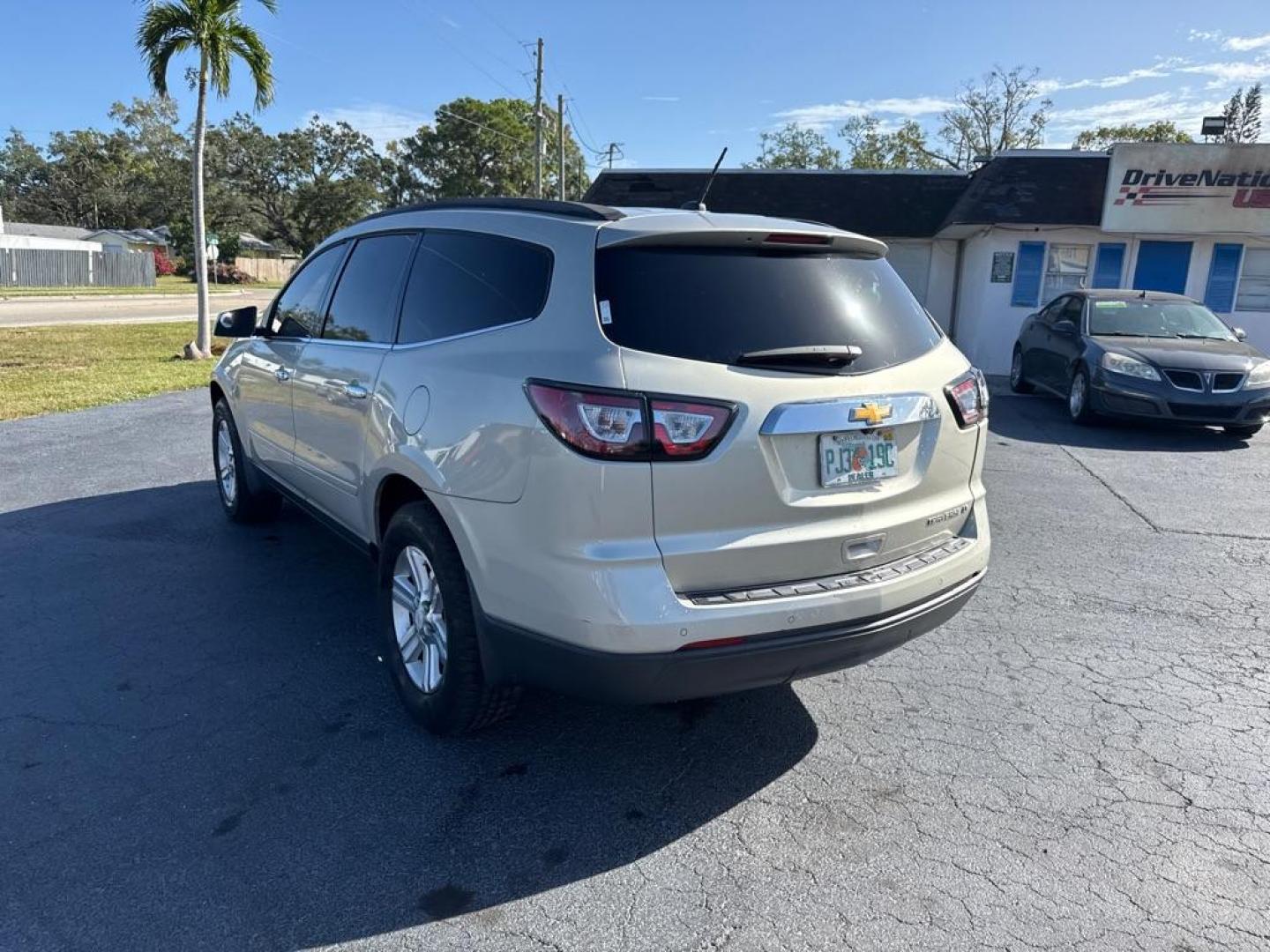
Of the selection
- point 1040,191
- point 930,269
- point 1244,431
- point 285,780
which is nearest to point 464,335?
point 285,780

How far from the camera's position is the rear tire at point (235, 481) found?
18.5ft

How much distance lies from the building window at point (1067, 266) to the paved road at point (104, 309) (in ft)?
61.1

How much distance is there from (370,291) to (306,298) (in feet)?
3.02

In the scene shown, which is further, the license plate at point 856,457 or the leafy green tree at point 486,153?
the leafy green tree at point 486,153

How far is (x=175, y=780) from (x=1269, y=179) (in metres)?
18.3

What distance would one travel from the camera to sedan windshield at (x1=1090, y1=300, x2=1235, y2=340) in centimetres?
1061

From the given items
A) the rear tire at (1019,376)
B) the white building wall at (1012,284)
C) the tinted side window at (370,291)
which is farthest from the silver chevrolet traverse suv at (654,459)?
the white building wall at (1012,284)

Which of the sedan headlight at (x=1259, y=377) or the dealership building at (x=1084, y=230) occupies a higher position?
the dealership building at (x=1084, y=230)

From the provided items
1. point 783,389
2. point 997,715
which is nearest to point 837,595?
point 783,389

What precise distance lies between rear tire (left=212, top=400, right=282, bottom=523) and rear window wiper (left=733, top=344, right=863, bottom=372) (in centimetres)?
369

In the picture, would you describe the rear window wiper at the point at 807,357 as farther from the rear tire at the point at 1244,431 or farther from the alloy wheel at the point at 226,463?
the rear tire at the point at 1244,431

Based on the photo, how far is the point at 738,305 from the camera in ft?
→ 9.34

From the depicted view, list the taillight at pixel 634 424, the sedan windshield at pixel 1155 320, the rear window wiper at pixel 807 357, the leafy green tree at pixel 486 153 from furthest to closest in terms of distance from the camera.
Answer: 1. the leafy green tree at pixel 486 153
2. the sedan windshield at pixel 1155 320
3. the rear window wiper at pixel 807 357
4. the taillight at pixel 634 424

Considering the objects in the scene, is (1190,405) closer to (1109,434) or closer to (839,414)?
(1109,434)
